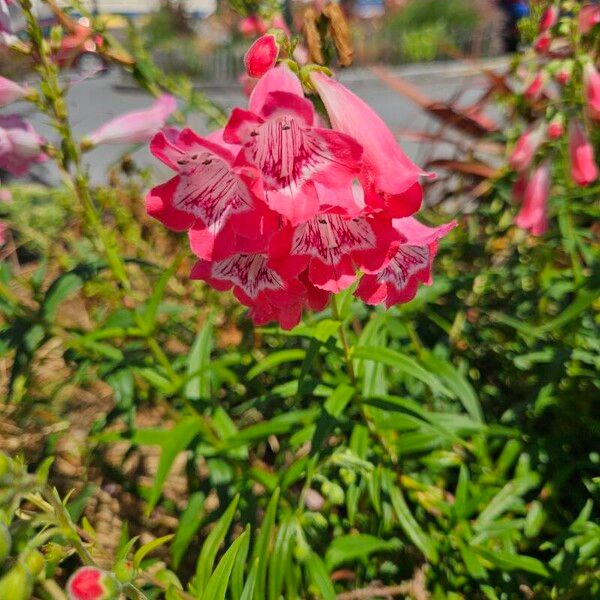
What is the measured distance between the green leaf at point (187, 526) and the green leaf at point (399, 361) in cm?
77

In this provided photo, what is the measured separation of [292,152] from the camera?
1.14m

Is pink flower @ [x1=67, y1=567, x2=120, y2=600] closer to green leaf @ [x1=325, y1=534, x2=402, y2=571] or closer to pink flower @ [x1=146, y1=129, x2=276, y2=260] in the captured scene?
pink flower @ [x1=146, y1=129, x2=276, y2=260]

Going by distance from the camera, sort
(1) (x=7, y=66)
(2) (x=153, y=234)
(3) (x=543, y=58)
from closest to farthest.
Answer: (1) (x=7, y=66)
(3) (x=543, y=58)
(2) (x=153, y=234)

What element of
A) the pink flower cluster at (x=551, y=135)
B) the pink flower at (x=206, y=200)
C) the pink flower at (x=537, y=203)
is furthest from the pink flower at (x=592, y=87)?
the pink flower at (x=206, y=200)

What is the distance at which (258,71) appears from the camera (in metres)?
1.15

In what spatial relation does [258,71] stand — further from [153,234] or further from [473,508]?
[153,234]

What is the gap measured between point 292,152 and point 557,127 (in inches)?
54.8

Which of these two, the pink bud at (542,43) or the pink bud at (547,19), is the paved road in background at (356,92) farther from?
the pink bud at (542,43)

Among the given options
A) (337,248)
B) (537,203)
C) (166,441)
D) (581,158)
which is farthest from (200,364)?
(581,158)

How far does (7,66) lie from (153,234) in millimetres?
2149

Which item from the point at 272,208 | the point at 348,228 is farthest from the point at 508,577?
the point at 272,208

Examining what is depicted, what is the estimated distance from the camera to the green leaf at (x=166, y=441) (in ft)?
5.56

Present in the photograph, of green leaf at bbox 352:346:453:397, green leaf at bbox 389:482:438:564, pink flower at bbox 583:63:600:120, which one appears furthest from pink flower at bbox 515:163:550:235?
green leaf at bbox 389:482:438:564

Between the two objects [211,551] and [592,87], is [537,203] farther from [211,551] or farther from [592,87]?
[211,551]
